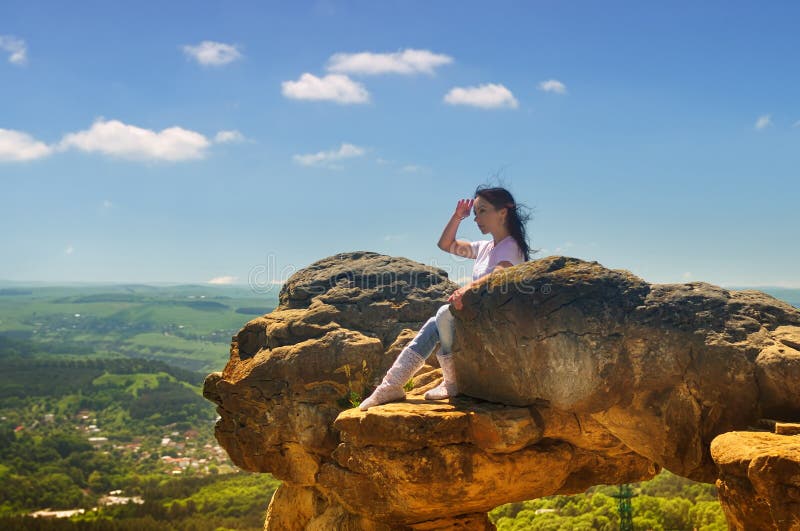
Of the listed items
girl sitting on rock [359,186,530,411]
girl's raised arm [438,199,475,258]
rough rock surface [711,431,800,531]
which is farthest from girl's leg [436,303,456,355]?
rough rock surface [711,431,800,531]

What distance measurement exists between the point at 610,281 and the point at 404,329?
16.3ft

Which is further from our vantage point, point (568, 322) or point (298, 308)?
point (298, 308)

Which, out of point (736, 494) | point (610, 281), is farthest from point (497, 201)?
point (736, 494)

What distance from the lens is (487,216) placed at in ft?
34.9

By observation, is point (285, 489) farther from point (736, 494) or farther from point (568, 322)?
point (736, 494)

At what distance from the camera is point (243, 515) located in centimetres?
5969

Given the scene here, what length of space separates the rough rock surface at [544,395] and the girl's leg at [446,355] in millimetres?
141

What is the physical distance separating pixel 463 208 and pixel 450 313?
5.88 feet

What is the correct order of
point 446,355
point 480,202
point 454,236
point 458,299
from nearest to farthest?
point 458,299 < point 446,355 < point 480,202 < point 454,236

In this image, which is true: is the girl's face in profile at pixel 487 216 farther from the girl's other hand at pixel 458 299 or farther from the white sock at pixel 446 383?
the white sock at pixel 446 383

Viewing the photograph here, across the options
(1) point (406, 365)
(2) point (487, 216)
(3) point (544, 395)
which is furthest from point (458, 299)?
(3) point (544, 395)

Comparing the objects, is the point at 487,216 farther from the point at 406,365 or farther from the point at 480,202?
the point at 406,365

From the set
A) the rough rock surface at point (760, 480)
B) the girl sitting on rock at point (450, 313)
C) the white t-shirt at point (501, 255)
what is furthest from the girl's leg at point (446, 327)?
the rough rock surface at point (760, 480)

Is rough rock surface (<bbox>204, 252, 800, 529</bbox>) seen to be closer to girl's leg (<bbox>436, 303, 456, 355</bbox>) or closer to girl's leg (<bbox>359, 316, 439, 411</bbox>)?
girl's leg (<bbox>436, 303, 456, 355</bbox>)
